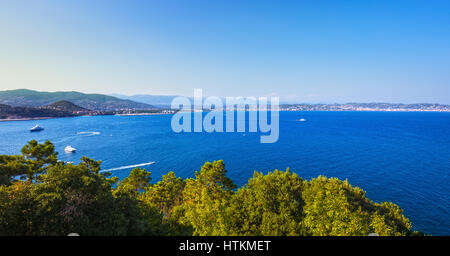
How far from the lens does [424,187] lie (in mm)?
37719

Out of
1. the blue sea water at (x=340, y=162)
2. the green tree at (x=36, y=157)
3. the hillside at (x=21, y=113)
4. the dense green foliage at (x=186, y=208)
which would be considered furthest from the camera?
the hillside at (x=21, y=113)

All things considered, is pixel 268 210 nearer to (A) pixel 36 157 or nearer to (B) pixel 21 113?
(A) pixel 36 157

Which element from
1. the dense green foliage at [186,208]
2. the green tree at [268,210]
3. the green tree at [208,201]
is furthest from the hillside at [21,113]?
the green tree at [268,210]

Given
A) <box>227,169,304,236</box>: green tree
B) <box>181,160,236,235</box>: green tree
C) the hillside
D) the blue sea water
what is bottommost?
the blue sea water

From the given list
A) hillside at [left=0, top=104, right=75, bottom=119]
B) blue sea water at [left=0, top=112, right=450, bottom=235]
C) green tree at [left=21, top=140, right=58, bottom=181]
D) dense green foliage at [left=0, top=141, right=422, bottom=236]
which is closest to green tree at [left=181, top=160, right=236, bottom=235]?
dense green foliage at [left=0, top=141, right=422, bottom=236]

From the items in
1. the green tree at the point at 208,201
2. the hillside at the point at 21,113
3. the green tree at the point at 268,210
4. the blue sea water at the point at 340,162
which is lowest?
the blue sea water at the point at 340,162

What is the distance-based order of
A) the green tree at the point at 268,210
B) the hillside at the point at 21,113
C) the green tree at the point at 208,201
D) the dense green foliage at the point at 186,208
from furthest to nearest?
the hillside at the point at 21,113
the green tree at the point at 208,201
the green tree at the point at 268,210
the dense green foliage at the point at 186,208

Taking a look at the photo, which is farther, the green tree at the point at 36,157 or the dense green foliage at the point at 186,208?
the green tree at the point at 36,157

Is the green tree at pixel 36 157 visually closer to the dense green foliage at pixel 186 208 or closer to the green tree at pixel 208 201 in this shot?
the dense green foliage at pixel 186 208

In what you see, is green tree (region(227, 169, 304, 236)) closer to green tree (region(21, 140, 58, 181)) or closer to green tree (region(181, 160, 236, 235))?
green tree (region(181, 160, 236, 235))

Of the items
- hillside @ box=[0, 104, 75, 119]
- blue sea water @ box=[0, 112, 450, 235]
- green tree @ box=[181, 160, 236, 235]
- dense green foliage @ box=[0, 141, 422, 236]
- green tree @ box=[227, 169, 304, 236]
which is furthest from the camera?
hillside @ box=[0, 104, 75, 119]

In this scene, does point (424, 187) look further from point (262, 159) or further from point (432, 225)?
point (262, 159)

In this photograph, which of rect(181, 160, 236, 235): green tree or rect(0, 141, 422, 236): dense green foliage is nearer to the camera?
rect(0, 141, 422, 236): dense green foliage
